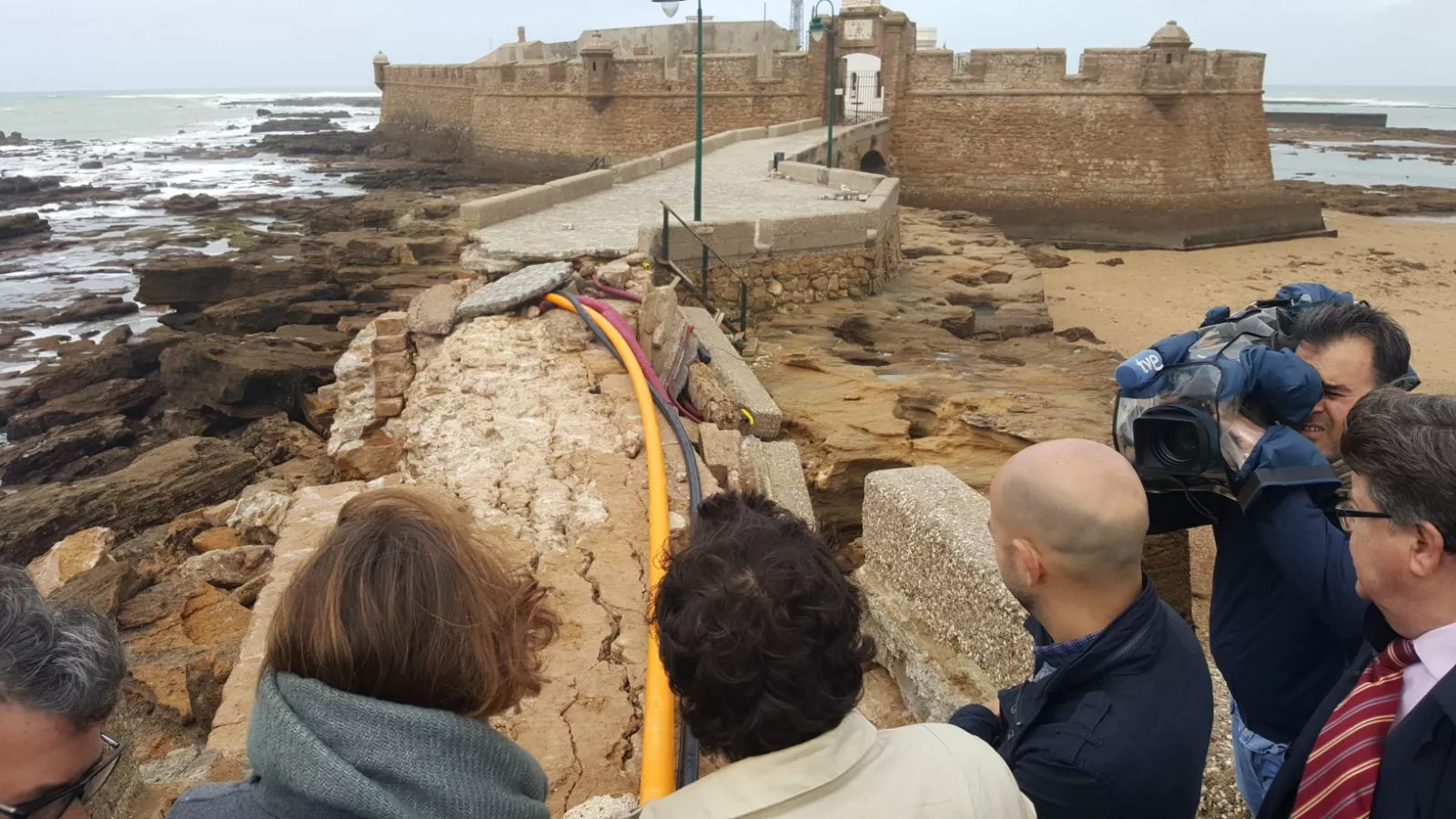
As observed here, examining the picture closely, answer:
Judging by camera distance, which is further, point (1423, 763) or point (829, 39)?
point (829, 39)

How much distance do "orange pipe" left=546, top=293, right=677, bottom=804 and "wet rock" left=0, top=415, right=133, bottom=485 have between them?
17.1 ft

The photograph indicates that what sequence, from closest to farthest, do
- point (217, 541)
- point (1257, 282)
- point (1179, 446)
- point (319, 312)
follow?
point (1179, 446), point (217, 541), point (319, 312), point (1257, 282)

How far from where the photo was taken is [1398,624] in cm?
169

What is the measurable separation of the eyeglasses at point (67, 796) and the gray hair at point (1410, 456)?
6.94ft

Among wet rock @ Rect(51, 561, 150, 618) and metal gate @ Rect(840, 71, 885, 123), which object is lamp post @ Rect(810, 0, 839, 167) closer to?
metal gate @ Rect(840, 71, 885, 123)

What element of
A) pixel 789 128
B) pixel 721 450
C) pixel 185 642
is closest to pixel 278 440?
pixel 185 642

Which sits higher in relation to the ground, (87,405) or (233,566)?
(233,566)

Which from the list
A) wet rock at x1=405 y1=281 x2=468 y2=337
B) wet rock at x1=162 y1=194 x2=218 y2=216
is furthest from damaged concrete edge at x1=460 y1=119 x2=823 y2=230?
wet rock at x1=162 y1=194 x2=218 y2=216

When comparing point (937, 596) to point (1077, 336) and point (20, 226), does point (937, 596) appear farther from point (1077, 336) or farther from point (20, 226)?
point (20, 226)

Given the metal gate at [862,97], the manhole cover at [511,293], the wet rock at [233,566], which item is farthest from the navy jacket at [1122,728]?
Result: the metal gate at [862,97]

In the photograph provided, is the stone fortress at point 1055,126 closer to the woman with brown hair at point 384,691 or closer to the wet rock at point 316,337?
the wet rock at point 316,337

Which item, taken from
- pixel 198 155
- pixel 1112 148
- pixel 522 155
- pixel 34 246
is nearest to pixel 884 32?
pixel 1112 148

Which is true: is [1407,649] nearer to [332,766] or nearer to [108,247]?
[332,766]

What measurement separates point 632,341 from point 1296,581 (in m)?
4.88
